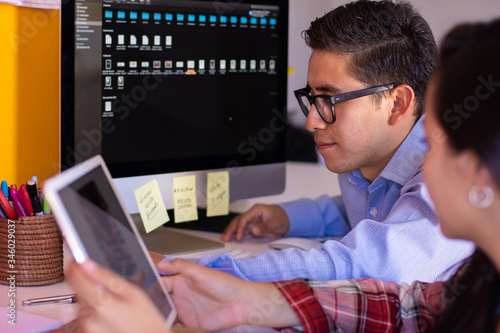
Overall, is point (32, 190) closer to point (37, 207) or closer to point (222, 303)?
point (37, 207)

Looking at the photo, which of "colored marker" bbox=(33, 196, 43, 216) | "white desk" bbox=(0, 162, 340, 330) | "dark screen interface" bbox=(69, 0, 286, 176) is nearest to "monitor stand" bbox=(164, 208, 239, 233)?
"white desk" bbox=(0, 162, 340, 330)

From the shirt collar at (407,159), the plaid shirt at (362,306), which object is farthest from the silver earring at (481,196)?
the shirt collar at (407,159)

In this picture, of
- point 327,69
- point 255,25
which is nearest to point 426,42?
point 327,69

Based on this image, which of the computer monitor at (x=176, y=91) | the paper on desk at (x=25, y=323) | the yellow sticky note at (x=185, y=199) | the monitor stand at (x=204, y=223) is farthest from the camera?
the monitor stand at (x=204, y=223)

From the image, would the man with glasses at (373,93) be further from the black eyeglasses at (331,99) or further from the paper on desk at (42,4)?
the paper on desk at (42,4)

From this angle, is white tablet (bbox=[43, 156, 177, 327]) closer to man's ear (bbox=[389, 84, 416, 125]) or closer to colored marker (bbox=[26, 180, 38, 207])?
colored marker (bbox=[26, 180, 38, 207])

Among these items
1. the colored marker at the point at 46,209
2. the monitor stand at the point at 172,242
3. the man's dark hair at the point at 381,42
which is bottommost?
the monitor stand at the point at 172,242

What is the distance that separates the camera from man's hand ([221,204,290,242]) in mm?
1396

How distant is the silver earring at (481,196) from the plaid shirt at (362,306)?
0.28 metres

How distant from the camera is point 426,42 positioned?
1307 mm

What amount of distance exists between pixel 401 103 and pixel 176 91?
455mm

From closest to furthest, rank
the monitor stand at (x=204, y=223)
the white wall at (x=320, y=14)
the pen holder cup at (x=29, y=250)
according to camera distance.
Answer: the pen holder cup at (x=29, y=250) < the monitor stand at (x=204, y=223) < the white wall at (x=320, y=14)

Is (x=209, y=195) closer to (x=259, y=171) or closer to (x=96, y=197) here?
(x=259, y=171)

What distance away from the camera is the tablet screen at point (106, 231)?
67 cm
